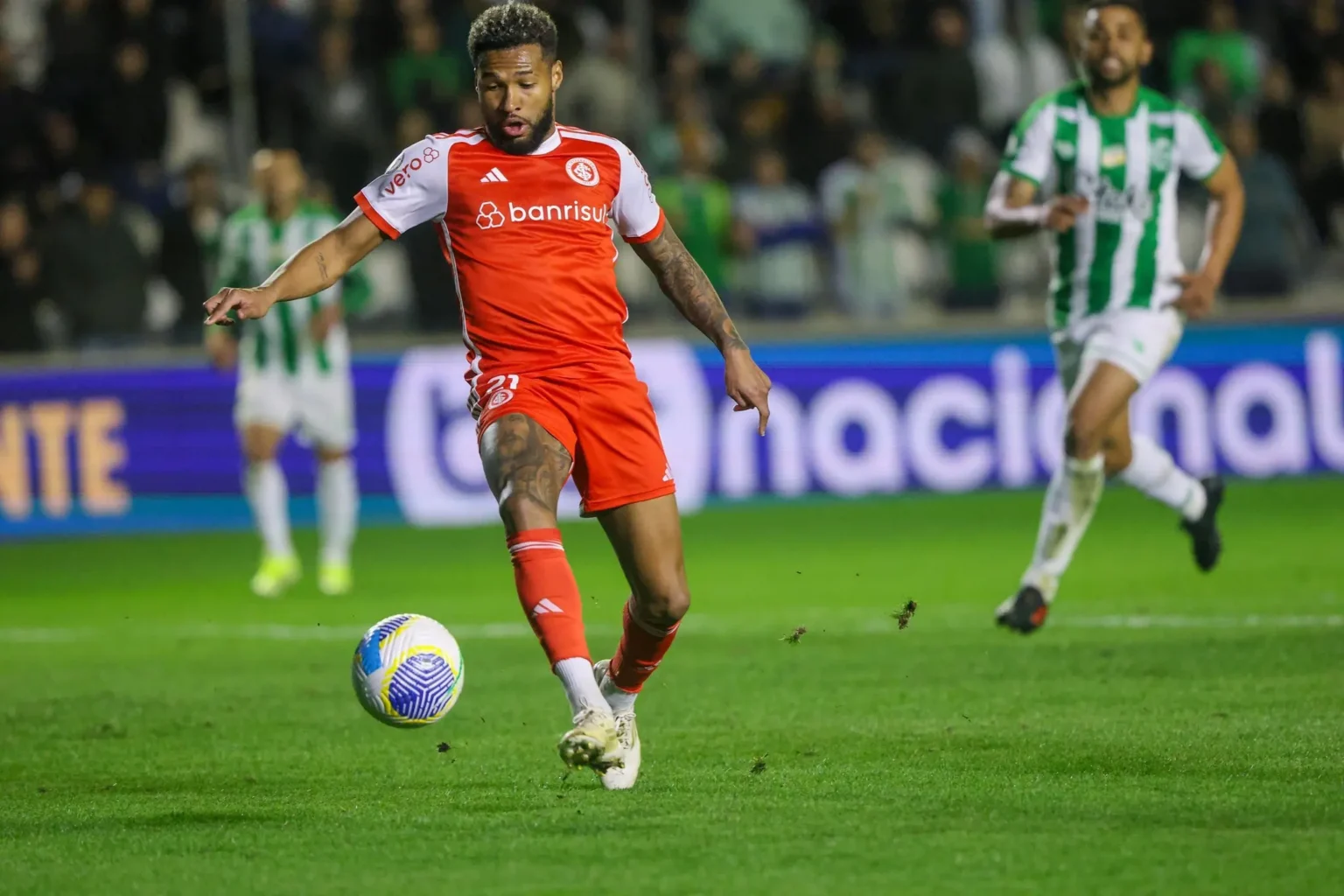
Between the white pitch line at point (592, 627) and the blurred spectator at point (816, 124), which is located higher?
the blurred spectator at point (816, 124)

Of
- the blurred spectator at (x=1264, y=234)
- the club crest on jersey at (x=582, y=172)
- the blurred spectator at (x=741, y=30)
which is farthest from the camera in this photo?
the blurred spectator at (x=741, y=30)

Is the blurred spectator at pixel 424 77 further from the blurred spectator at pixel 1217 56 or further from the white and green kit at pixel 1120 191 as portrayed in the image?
the white and green kit at pixel 1120 191

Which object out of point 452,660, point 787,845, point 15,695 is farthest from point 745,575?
point 787,845

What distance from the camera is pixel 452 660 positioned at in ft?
21.0

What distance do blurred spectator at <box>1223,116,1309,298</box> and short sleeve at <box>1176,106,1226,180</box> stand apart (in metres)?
7.23

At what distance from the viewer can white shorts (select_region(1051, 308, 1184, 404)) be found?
9.23m

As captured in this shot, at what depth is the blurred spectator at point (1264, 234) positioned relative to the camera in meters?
16.5

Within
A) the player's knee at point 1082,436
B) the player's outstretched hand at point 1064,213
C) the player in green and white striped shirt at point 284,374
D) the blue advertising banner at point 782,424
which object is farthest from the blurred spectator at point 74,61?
the player's knee at point 1082,436

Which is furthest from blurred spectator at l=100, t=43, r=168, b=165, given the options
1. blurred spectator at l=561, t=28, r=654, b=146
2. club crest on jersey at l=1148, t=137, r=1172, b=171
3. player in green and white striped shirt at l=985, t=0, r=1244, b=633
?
club crest on jersey at l=1148, t=137, r=1172, b=171

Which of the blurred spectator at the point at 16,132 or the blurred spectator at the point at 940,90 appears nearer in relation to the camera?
the blurred spectator at the point at 16,132

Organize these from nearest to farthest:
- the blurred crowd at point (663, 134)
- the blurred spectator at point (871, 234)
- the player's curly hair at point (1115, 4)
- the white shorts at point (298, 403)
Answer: the player's curly hair at point (1115, 4)
the white shorts at point (298, 403)
the blurred crowd at point (663, 134)
the blurred spectator at point (871, 234)

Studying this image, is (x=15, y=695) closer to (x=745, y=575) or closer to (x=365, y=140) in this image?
(x=745, y=575)

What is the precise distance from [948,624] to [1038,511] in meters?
5.19

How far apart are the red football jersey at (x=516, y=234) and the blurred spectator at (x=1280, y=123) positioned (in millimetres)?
12391
